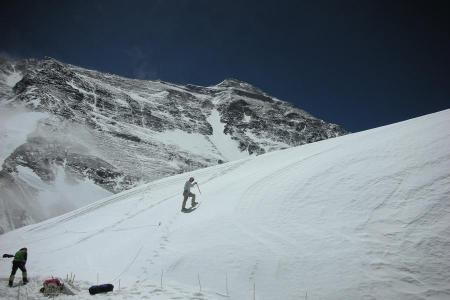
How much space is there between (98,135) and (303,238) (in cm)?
10707

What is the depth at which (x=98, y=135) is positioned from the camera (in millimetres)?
112875

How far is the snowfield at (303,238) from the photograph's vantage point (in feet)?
35.8

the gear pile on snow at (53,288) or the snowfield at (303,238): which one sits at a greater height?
the snowfield at (303,238)

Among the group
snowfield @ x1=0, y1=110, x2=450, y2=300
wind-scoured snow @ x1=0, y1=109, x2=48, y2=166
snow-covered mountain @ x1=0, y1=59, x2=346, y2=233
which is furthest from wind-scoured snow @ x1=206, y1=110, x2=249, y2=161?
snowfield @ x1=0, y1=110, x2=450, y2=300

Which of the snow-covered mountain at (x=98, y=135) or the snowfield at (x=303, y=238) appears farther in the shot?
the snow-covered mountain at (x=98, y=135)

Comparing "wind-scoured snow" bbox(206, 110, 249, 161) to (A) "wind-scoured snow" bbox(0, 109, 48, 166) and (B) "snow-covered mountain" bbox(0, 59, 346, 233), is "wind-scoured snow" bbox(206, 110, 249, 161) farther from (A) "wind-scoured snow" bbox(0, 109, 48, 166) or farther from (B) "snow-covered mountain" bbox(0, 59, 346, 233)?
(A) "wind-scoured snow" bbox(0, 109, 48, 166)

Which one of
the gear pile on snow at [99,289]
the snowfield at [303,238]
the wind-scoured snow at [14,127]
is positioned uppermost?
the wind-scoured snow at [14,127]

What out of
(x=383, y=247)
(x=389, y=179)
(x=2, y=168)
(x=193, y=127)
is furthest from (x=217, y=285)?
(x=193, y=127)

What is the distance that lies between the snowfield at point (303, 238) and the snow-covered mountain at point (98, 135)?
47129mm

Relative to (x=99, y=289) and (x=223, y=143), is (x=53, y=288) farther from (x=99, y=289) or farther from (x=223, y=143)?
(x=223, y=143)

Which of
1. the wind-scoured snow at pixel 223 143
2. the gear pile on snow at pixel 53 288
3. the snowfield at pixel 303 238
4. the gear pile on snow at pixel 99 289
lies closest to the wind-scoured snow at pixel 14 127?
the wind-scoured snow at pixel 223 143

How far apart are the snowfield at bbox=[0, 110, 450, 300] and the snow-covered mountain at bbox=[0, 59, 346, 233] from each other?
155 feet

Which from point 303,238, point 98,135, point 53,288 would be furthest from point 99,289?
point 98,135

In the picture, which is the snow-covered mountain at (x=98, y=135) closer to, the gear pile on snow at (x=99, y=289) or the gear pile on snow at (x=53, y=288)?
the gear pile on snow at (x=53, y=288)
